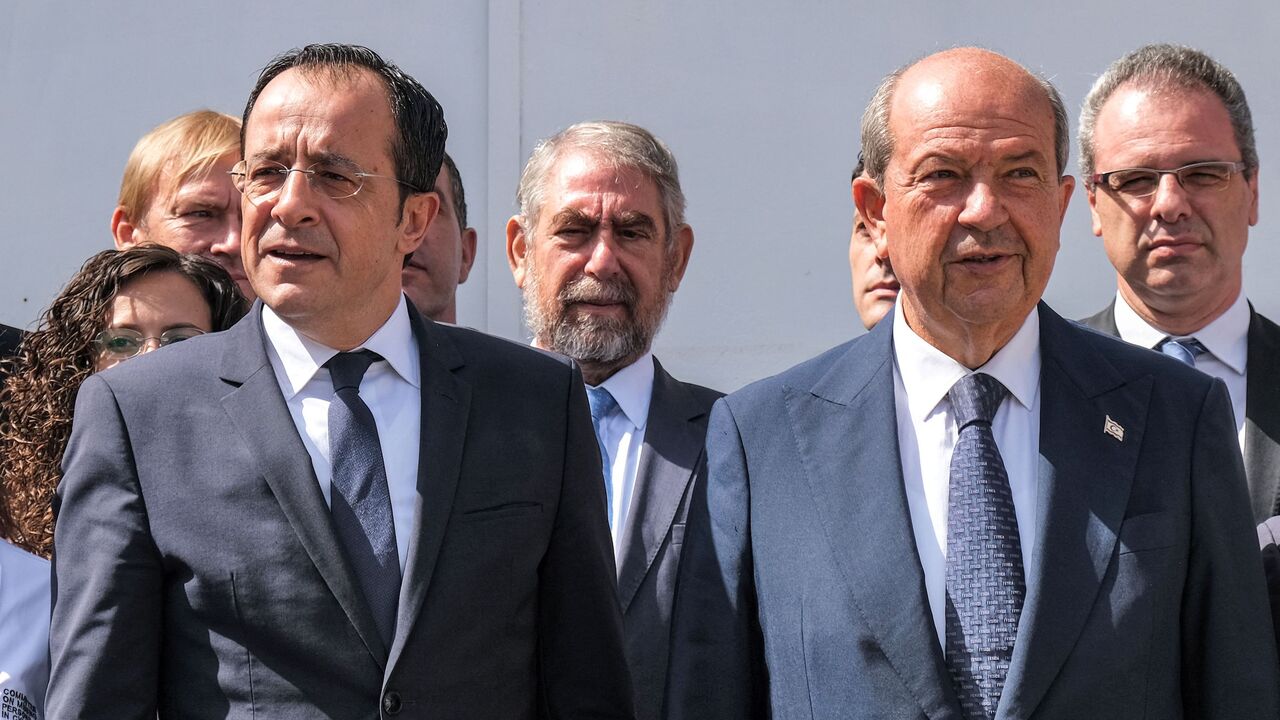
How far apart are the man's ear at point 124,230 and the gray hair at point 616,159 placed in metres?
0.93

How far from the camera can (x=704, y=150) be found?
5004mm

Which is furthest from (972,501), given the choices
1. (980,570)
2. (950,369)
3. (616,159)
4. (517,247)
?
(517,247)

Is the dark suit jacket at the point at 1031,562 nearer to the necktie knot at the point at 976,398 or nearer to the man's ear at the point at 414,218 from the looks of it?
the necktie knot at the point at 976,398

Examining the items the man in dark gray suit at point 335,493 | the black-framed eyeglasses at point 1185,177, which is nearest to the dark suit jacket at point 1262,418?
the black-framed eyeglasses at point 1185,177

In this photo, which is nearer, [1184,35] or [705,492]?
[705,492]

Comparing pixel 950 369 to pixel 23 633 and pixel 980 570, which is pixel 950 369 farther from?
pixel 23 633

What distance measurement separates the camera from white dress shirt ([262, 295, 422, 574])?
2.34m

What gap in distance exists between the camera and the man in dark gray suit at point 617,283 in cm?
340

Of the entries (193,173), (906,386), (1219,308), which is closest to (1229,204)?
(1219,308)

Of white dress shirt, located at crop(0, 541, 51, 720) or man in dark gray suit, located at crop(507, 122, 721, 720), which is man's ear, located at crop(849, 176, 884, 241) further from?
white dress shirt, located at crop(0, 541, 51, 720)

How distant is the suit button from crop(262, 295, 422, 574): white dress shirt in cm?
20

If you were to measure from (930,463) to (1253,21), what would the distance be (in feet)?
10.1

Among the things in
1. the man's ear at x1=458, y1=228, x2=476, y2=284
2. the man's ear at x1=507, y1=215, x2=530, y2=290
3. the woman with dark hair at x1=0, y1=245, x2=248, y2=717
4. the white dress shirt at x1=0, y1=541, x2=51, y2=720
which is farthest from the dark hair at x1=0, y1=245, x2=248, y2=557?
the man's ear at x1=458, y1=228, x2=476, y2=284

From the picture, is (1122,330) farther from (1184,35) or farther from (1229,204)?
(1184,35)
